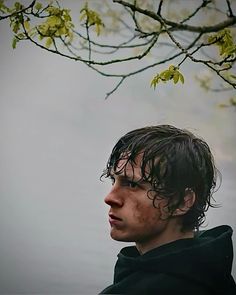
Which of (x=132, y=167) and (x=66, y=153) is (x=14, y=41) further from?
(x=132, y=167)

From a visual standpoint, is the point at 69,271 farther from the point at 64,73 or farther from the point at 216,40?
the point at 216,40

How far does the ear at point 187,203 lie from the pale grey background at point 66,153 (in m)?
0.21

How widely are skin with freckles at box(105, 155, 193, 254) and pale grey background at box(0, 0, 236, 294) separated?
7.5 inches

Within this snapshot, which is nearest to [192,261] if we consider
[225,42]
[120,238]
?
[120,238]

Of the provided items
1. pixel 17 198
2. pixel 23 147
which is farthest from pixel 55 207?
pixel 23 147

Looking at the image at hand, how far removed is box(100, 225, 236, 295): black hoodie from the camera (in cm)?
176

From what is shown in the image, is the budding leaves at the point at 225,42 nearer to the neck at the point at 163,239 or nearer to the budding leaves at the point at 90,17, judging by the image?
the budding leaves at the point at 90,17

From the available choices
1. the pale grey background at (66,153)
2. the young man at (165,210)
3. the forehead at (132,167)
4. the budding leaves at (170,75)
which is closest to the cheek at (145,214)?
the young man at (165,210)

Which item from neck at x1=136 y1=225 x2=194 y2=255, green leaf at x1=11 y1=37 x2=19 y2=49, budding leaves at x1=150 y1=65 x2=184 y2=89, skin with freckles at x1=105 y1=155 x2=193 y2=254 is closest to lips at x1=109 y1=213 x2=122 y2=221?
skin with freckles at x1=105 y1=155 x2=193 y2=254

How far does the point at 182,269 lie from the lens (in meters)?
1.81

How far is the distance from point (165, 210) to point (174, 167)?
19cm

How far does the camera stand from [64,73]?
2.34 meters

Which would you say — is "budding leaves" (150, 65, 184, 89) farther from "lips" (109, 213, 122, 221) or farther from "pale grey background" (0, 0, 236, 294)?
"lips" (109, 213, 122, 221)

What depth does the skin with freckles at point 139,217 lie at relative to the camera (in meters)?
1.94
